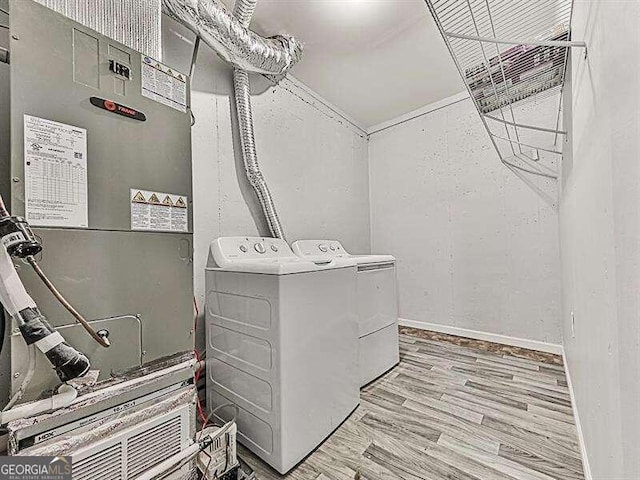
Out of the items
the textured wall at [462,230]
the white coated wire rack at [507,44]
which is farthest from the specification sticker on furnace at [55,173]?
the textured wall at [462,230]

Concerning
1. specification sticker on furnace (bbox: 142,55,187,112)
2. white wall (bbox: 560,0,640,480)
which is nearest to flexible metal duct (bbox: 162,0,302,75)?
specification sticker on furnace (bbox: 142,55,187,112)

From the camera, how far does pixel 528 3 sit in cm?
120

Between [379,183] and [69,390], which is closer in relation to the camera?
[69,390]

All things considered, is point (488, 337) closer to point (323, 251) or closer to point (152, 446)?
point (323, 251)

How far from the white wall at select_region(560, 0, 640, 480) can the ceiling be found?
3.70 ft

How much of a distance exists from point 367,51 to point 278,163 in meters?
1.14

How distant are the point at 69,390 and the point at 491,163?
10.5ft

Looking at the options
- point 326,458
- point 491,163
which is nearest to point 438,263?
point 491,163

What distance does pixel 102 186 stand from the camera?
0.92 meters

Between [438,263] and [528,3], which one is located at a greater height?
[528,3]

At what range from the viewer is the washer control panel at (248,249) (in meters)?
1.67

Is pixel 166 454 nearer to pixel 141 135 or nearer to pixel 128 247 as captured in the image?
pixel 128 247

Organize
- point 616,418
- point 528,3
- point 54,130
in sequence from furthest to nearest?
1. point 528,3
2. point 54,130
3. point 616,418

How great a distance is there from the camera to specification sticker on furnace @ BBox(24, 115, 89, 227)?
2.59 ft
